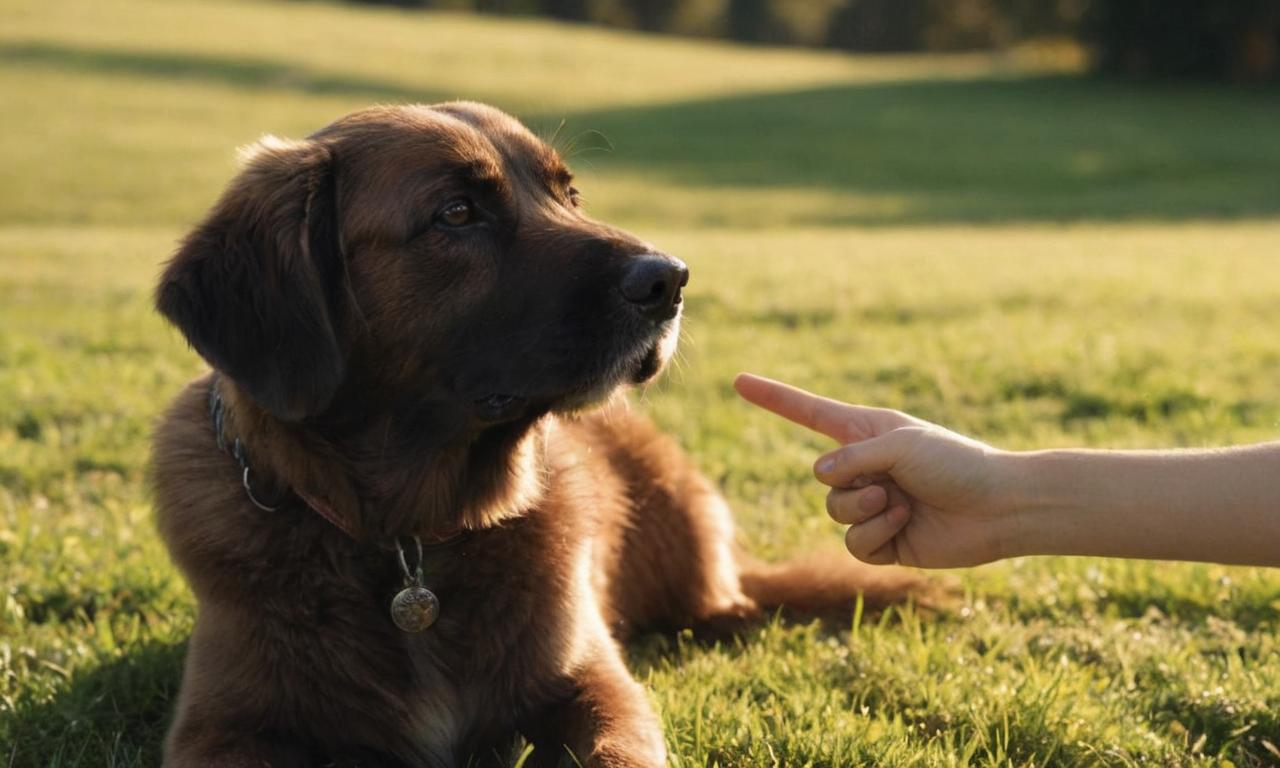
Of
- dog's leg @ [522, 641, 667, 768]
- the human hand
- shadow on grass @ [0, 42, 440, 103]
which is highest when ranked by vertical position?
the human hand

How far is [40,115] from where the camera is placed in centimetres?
3030

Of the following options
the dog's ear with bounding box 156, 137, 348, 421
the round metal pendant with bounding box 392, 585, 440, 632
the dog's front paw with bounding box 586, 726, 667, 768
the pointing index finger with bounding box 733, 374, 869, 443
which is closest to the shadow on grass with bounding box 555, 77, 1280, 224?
the pointing index finger with bounding box 733, 374, 869, 443

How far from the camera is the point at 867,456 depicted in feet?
11.6

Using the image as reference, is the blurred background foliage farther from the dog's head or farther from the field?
the dog's head

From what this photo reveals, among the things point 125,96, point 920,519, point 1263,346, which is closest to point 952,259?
point 1263,346

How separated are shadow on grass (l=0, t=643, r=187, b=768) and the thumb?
1.95 metres

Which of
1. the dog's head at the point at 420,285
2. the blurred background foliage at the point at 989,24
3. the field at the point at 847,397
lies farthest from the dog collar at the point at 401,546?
the blurred background foliage at the point at 989,24

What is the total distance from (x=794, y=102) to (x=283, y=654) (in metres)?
37.4

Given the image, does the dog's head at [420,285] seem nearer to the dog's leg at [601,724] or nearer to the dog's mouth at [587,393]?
the dog's mouth at [587,393]

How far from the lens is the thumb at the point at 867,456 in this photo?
3.52 m

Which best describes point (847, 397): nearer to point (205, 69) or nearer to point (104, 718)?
point (104, 718)

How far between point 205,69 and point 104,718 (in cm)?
3795

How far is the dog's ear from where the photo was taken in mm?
3445

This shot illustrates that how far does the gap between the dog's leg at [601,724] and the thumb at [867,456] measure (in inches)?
30.5
